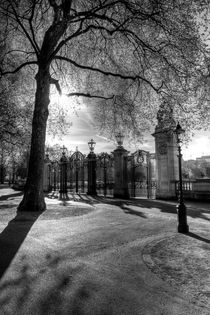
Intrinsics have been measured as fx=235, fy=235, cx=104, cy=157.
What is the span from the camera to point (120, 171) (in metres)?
18.9

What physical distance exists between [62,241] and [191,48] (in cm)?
1105

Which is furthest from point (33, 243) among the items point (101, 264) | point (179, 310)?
point (179, 310)

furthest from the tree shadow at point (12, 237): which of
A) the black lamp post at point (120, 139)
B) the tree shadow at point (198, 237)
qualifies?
the black lamp post at point (120, 139)

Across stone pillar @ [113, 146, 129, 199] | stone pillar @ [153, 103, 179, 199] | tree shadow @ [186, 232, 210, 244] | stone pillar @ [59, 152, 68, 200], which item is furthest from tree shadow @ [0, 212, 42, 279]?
stone pillar @ [59, 152, 68, 200]

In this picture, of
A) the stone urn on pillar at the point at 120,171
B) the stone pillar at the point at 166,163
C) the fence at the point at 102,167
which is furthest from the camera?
the stone urn on pillar at the point at 120,171

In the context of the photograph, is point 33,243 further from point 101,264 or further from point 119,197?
point 119,197

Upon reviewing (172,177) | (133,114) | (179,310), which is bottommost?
(179,310)

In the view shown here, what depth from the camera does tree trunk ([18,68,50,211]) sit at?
429 inches

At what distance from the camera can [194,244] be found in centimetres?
569

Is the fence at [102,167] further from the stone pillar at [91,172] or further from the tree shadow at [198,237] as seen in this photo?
the tree shadow at [198,237]

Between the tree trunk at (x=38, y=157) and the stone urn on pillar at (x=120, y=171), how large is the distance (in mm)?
8157

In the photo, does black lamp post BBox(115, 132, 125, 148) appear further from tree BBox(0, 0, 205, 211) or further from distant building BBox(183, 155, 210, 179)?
distant building BBox(183, 155, 210, 179)

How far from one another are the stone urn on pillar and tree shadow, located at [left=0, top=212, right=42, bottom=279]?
1021 cm

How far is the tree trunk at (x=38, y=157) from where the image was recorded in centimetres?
1091
